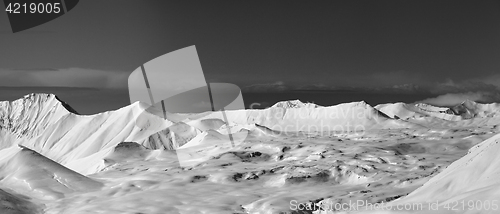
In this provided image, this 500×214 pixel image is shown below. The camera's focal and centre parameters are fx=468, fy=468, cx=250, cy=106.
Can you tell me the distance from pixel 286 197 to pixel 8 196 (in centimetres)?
3944

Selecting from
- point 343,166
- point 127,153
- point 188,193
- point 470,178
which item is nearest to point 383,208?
point 470,178

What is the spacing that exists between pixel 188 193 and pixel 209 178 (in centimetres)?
1725

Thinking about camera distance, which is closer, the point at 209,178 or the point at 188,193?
the point at 188,193

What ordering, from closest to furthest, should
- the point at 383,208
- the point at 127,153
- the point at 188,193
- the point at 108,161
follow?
1. the point at 383,208
2. the point at 188,193
3. the point at 108,161
4. the point at 127,153

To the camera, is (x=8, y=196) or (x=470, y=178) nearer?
(x=470, y=178)

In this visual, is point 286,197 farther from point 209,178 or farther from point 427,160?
point 427,160

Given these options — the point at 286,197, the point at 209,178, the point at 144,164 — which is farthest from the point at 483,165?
the point at 144,164

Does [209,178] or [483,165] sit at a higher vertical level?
[483,165]

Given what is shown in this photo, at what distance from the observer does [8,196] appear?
65.3 m

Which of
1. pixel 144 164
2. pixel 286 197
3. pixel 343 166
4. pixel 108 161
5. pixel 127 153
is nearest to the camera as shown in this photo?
pixel 286 197

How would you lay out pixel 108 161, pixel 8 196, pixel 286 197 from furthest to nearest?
pixel 108 161
pixel 286 197
pixel 8 196

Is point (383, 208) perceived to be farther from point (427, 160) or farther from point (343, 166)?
point (427, 160)

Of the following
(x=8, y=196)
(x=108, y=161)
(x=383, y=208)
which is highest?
(x=383, y=208)

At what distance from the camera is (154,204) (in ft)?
224
